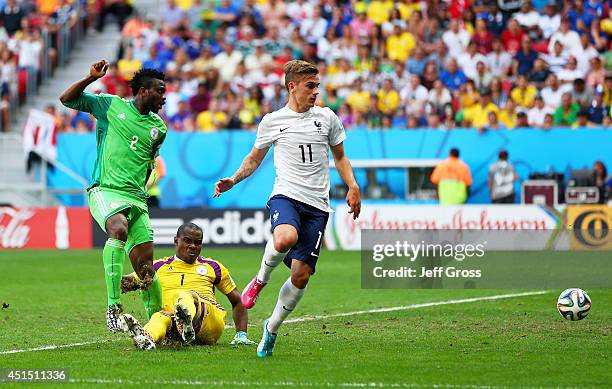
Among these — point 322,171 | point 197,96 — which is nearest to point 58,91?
point 197,96

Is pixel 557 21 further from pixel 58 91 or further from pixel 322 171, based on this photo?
pixel 322 171

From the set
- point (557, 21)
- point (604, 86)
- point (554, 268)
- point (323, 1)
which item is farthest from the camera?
point (323, 1)

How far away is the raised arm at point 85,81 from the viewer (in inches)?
403

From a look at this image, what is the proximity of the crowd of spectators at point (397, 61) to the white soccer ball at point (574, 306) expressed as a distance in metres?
12.9

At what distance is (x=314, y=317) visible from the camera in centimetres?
1343

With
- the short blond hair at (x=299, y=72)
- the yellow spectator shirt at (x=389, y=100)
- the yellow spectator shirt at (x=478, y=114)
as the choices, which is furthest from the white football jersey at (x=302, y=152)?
the yellow spectator shirt at (x=389, y=100)

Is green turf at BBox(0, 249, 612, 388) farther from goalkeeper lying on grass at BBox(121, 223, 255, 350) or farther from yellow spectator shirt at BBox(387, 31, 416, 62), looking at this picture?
yellow spectator shirt at BBox(387, 31, 416, 62)

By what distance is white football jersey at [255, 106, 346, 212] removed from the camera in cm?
1001

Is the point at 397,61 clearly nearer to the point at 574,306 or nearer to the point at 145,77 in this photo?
the point at 574,306

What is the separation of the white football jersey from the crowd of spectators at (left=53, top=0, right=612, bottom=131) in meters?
15.6

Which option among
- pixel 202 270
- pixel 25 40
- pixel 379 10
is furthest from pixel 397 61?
pixel 202 270

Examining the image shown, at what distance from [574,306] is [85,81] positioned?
5.49m

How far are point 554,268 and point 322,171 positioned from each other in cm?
1023

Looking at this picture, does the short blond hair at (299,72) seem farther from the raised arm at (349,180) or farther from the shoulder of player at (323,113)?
the raised arm at (349,180)
